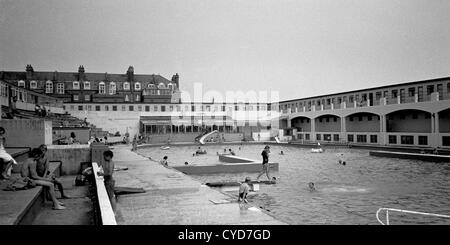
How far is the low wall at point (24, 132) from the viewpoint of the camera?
1299 cm

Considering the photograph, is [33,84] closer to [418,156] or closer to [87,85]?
[87,85]

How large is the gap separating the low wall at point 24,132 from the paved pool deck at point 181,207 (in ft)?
12.8

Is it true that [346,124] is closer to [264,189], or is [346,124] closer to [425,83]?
[425,83]

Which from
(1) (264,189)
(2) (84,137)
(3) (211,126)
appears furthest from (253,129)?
(1) (264,189)

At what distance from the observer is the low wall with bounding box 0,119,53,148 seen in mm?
12992

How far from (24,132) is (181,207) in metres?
8.40

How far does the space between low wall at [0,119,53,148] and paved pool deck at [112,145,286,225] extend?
12.8 feet

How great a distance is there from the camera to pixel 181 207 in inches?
310

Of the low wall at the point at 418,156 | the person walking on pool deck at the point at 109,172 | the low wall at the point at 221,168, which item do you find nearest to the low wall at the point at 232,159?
the low wall at the point at 221,168

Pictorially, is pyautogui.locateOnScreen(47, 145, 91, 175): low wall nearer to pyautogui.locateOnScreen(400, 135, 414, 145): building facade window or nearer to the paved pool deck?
the paved pool deck

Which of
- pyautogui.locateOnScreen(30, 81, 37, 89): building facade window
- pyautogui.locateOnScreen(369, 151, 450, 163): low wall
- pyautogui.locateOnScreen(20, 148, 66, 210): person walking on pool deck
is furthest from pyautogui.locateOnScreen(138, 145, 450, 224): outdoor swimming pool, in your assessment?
pyautogui.locateOnScreen(30, 81, 37, 89): building facade window

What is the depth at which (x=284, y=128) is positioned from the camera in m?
55.2

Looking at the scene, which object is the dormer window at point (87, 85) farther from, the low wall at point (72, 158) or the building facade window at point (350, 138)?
the low wall at point (72, 158)
